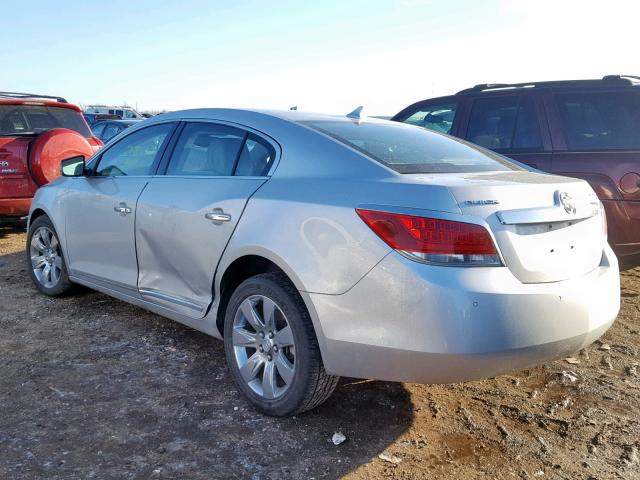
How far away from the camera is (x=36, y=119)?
24.2 feet

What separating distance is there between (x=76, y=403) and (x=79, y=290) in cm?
198

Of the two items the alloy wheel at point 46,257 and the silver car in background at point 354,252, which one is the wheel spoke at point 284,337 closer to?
the silver car in background at point 354,252

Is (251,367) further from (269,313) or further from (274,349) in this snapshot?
(269,313)

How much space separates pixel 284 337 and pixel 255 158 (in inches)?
38.9

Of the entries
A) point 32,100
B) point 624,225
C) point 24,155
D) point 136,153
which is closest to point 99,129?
point 32,100

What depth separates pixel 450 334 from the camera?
237 cm

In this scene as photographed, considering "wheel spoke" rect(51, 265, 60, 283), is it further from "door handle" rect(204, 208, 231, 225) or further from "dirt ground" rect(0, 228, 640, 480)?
"door handle" rect(204, 208, 231, 225)

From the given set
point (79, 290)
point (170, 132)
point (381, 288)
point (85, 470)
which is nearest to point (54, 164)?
point (79, 290)

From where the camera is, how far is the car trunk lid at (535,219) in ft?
8.00

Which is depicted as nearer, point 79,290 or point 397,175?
point 397,175

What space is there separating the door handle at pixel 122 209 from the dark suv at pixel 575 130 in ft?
11.1

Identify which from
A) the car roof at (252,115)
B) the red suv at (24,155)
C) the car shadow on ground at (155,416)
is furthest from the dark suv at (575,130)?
the red suv at (24,155)

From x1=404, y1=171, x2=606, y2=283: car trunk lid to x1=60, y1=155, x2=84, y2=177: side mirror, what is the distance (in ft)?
9.48

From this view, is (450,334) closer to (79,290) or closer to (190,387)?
(190,387)
